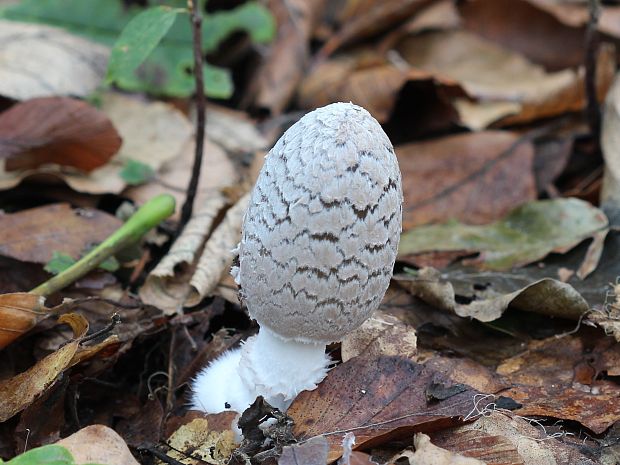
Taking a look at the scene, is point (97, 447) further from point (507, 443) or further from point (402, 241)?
point (402, 241)

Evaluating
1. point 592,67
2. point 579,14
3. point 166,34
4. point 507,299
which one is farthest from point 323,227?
point 579,14

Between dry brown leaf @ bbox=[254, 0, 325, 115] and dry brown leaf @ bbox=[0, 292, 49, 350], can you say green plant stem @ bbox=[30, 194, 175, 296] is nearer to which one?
dry brown leaf @ bbox=[0, 292, 49, 350]

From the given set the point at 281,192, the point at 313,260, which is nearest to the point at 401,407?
the point at 313,260

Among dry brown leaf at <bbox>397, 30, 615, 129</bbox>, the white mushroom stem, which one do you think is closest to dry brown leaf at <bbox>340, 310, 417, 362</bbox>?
the white mushroom stem

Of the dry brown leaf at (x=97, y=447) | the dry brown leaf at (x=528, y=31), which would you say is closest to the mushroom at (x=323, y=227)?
the dry brown leaf at (x=97, y=447)

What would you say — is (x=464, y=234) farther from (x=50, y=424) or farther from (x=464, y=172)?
(x=50, y=424)
